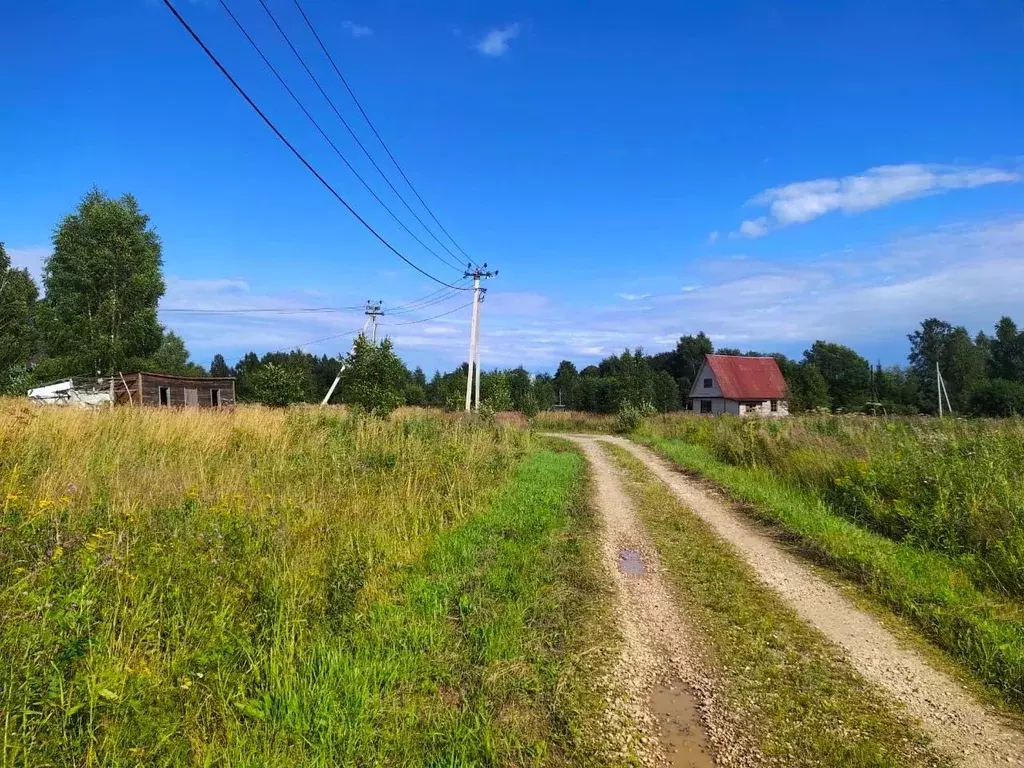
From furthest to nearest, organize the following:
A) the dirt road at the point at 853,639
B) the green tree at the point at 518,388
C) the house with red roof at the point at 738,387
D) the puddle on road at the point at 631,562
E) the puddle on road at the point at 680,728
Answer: the house with red roof at the point at 738,387
the green tree at the point at 518,388
the puddle on road at the point at 631,562
the dirt road at the point at 853,639
the puddle on road at the point at 680,728

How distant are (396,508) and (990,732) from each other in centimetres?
590

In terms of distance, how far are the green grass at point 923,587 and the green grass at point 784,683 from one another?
0.94m

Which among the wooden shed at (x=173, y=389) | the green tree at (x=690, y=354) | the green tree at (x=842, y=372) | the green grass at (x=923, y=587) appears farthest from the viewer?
the green tree at (x=690, y=354)

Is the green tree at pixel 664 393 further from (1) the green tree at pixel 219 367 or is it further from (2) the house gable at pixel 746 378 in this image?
(1) the green tree at pixel 219 367

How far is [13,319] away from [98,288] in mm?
6544

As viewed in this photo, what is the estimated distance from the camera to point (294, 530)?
17.8ft

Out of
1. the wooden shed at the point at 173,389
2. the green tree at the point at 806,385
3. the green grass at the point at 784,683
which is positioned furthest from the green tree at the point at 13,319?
the green tree at the point at 806,385

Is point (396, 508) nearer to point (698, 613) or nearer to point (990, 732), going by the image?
point (698, 613)

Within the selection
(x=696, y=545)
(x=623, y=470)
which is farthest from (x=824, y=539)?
(x=623, y=470)

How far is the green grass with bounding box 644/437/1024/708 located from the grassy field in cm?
265

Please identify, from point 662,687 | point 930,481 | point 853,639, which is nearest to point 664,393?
point 930,481

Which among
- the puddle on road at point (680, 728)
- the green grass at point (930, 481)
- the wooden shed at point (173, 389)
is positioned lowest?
the puddle on road at point (680, 728)

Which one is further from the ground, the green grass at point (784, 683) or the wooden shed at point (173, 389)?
the wooden shed at point (173, 389)

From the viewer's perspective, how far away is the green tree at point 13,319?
32.2 m
